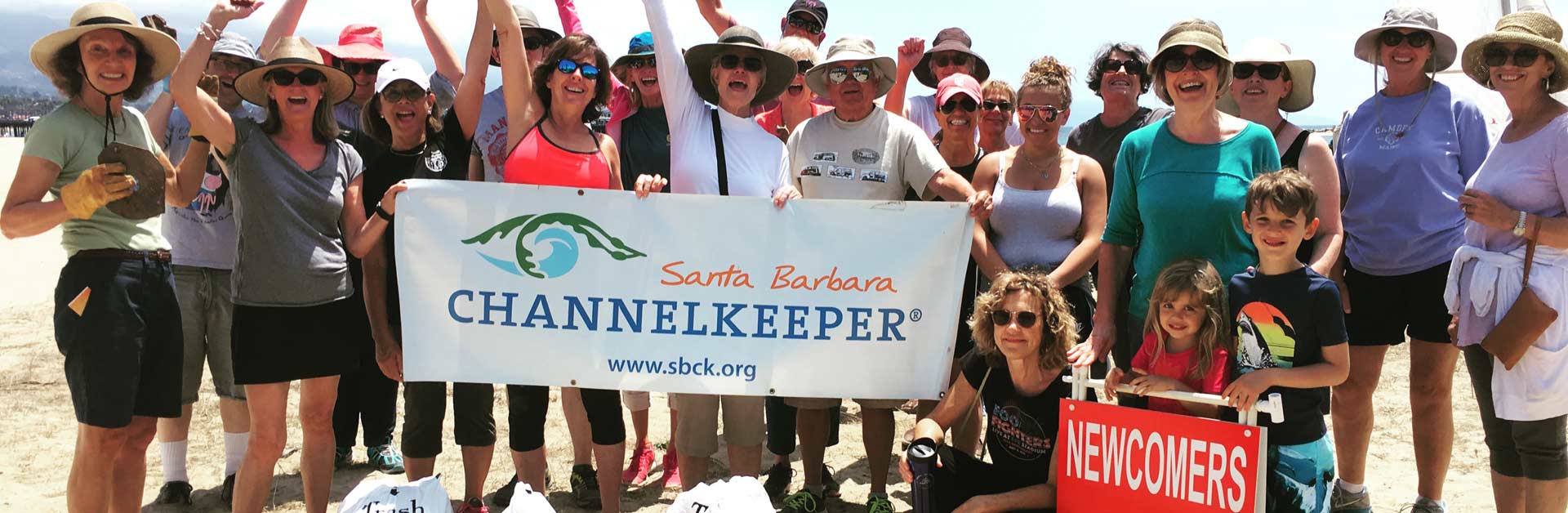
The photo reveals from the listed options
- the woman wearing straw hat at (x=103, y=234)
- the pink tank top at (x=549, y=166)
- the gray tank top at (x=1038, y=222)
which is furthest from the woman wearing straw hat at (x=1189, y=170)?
the woman wearing straw hat at (x=103, y=234)

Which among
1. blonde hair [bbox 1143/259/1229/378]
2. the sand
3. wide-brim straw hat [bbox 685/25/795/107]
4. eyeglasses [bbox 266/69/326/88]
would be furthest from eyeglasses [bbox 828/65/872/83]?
eyeglasses [bbox 266/69/326/88]

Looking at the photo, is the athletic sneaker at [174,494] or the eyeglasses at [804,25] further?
the eyeglasses at [804,25]

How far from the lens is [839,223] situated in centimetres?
484

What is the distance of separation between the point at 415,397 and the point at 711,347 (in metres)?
1.34

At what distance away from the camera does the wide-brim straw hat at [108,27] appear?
4246 millimetres

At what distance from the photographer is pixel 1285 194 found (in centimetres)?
407

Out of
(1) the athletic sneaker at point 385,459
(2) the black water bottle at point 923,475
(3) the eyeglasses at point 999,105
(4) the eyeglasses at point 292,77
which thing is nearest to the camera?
(2) the black water bottle at point 923,475

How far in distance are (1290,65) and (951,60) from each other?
7.74ft

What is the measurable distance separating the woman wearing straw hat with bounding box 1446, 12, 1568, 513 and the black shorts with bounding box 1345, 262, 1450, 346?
1.07ft

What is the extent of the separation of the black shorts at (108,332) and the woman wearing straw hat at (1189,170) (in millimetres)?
3605

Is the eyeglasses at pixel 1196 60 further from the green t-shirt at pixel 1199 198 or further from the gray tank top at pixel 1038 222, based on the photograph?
the gray tank top at pixel 1038 222

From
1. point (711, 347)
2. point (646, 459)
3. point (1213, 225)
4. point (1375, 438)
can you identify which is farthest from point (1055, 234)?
point (1375, 438)

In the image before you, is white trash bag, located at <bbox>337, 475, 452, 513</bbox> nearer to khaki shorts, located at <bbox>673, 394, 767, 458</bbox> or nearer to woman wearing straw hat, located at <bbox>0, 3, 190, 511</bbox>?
woman wearing straw hat, located at <bbox>0, 3, 190, 511</bbox>

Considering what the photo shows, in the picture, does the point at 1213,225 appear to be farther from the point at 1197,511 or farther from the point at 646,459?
the point at 646,459
